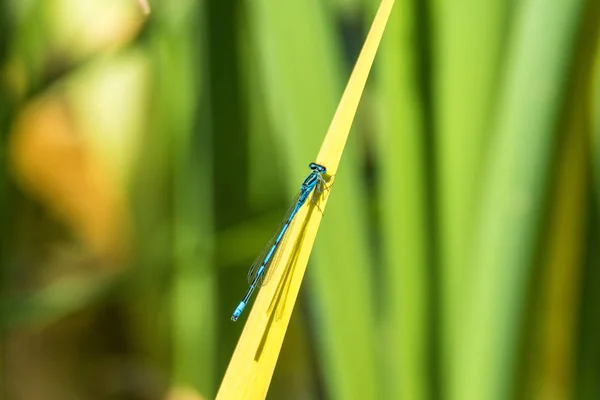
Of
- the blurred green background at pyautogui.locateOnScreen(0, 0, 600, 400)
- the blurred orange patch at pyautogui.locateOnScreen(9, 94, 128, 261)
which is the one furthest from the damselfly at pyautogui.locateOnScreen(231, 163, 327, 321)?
the blurred orange patch at pyautogui.locateOnScreen(9, 94, 128, 261)

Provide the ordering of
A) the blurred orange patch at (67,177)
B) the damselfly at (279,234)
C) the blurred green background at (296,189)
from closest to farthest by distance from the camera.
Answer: the blurred green background at (296,189)
the damselfly at (279,234)
the blurred orange patch at (67,177)

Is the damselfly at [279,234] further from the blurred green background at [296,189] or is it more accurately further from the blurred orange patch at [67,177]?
the blurred orange patch at [67,177]

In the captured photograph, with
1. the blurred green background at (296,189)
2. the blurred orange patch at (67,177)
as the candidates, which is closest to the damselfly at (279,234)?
the blurred green background at (296,189)

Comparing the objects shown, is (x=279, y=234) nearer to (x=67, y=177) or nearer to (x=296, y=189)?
(x=296, y=189)

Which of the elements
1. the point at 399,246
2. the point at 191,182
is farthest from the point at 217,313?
the point at 399,246

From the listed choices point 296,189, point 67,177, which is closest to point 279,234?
point 296,189

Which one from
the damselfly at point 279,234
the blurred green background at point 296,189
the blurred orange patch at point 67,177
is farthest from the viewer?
the blurred orange patch at point 67,177

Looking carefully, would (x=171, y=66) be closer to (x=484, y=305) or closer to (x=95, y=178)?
(x=95, y=178)
